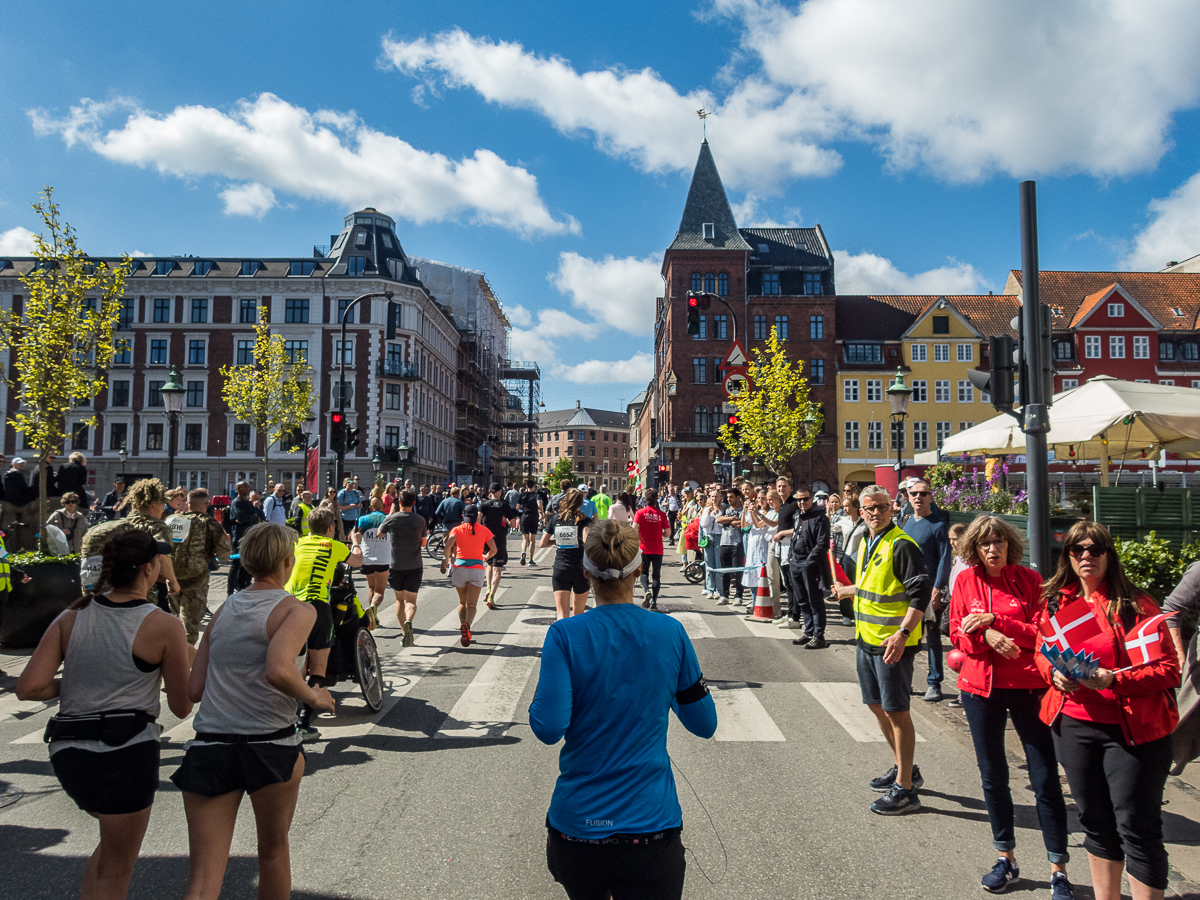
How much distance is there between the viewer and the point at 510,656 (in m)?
9.11

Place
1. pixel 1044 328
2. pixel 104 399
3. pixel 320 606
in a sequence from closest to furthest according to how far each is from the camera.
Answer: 1. pixel 320 606
2. pixel 1044 328
3. pixel 104 399

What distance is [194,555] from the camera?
8086 millimetres

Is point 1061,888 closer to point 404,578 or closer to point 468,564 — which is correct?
point 468,564

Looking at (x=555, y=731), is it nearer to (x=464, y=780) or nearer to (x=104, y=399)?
(x=464, y=780)

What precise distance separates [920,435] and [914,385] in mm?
3514

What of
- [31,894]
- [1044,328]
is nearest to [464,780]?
[31,894]

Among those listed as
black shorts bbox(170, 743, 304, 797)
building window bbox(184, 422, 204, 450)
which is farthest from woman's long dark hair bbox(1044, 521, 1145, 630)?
building window bbox(184, 422, 204, 450)

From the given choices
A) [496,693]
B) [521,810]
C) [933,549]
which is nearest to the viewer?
[521,810]

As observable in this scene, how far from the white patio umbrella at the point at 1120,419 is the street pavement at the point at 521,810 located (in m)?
4.63

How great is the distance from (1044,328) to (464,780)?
6.03 meters

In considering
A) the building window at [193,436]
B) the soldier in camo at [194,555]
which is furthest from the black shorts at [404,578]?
the building window at [193,436]

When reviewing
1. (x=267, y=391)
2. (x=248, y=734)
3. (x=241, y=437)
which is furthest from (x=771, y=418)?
(x=248, y=734)

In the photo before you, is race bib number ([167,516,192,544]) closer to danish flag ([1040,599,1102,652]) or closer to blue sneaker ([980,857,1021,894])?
blue sneaker ([980,857,1021,894])

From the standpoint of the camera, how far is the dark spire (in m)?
56.2
